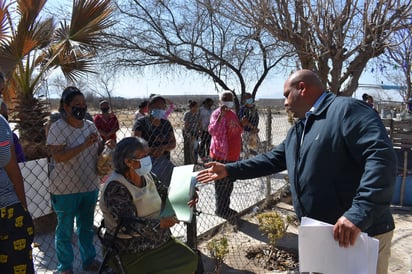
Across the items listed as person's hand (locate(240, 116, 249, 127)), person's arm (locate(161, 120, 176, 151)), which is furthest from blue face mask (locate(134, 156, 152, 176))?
person's hand (locate(240, 116, 249, 127))

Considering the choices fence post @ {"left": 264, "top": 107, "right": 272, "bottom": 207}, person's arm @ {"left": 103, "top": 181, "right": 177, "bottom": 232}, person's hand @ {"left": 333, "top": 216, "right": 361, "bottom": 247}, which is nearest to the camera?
person's hand @ {"left": 333, "top": 216, "right": 361, "bottom": 247}

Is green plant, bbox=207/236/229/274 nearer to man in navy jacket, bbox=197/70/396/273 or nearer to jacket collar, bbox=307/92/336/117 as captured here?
man in navy jacket, bbox=197/70/396/273

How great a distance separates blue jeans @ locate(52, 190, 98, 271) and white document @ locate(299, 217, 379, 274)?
6.99ft

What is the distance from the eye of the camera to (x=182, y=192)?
2.68 metres

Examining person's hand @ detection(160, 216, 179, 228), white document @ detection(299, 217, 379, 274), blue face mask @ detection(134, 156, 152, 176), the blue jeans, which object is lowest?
the blue jeans

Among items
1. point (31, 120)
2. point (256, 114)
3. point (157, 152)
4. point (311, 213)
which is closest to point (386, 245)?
point (311, 213)

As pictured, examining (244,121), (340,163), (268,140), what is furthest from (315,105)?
(268,140)

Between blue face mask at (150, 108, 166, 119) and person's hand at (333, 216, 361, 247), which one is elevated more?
blue face mask at (150, 108, 166, 119)

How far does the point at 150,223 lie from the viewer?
2.57 metres

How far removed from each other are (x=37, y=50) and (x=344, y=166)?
14.8ft

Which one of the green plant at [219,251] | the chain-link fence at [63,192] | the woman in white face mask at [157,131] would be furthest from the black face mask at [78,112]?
the green plant at [219,251]

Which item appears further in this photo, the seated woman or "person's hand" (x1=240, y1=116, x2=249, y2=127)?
"person's hand" (x1=240, y1=116, x2=249, y2=127)

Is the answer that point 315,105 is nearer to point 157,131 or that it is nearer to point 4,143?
point 4,143

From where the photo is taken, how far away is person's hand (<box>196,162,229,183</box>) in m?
2.71
